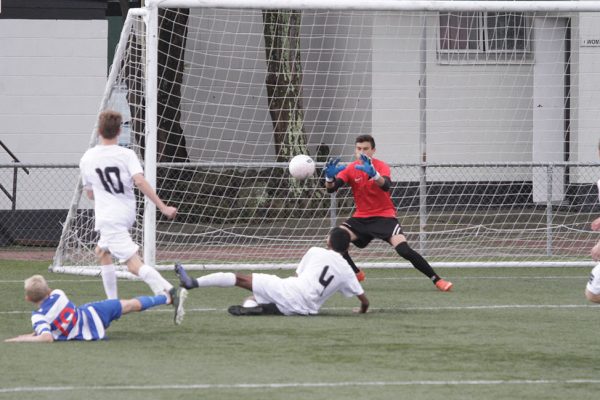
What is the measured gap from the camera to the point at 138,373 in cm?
830

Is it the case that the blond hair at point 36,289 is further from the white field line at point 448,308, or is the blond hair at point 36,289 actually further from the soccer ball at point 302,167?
the soccer ball at point 302,167

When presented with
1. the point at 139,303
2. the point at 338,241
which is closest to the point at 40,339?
the point at 139,303

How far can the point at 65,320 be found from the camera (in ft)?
31.5

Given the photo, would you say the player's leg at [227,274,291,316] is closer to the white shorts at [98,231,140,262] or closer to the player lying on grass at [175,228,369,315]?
the player lying on grass at [175,228,369,315]

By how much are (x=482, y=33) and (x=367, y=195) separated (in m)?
10.2

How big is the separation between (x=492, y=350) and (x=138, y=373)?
2.62 metres

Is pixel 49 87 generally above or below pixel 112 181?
above

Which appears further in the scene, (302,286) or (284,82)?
(284,82)

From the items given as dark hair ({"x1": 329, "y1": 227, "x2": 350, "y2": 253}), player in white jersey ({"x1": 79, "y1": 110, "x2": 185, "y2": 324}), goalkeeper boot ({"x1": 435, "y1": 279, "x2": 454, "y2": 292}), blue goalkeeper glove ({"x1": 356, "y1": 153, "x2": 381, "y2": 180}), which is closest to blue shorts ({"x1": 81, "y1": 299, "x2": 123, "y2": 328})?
player in white jersey ({"x1": 79, "y1": 110, "x2": 185, "y2": 324})

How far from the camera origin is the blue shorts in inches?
384

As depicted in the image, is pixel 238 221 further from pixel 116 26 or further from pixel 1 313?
pixel 1 313

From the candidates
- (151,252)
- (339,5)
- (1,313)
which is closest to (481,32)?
(339,5)

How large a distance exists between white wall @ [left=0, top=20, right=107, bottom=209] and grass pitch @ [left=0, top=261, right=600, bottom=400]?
770cm

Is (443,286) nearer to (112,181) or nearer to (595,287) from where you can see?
(595,287)
